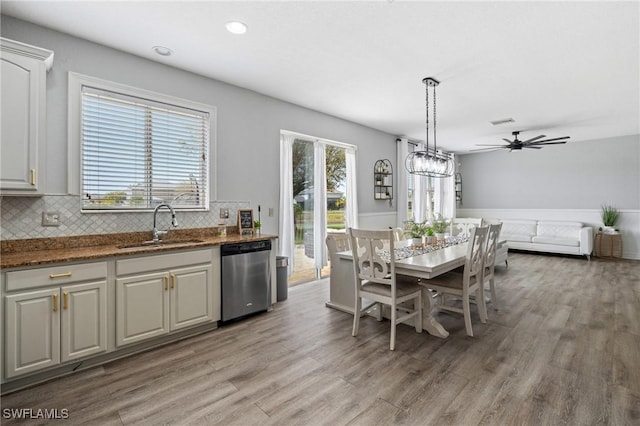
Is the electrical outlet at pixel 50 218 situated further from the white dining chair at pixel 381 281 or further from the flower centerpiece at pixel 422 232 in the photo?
the flower centerpiece at pixel 422 232

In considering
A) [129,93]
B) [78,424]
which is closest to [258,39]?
[129,93]

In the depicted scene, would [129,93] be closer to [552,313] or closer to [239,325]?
[239,325]

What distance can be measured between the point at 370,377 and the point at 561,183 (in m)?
7.78

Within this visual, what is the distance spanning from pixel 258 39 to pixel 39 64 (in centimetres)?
166

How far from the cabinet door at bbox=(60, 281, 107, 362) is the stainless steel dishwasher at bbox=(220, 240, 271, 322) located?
40.2 inches

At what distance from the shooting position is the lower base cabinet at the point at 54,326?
204 cm

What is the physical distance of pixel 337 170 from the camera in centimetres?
544

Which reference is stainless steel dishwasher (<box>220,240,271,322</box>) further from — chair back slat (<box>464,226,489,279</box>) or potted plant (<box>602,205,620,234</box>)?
potted plant (<box>602,205,620,234</box>)

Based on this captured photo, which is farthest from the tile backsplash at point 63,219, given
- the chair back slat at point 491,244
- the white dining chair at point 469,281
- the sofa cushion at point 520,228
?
the sofa cushion at point 520,228

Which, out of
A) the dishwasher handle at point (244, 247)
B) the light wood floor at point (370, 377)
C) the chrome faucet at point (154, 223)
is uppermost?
the chrome faucet at point (154, 223)

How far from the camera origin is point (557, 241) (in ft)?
22.2

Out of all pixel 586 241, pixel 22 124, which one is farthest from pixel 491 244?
pixel 586 241

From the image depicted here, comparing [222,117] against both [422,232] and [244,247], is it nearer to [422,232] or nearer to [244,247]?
[244,247]
